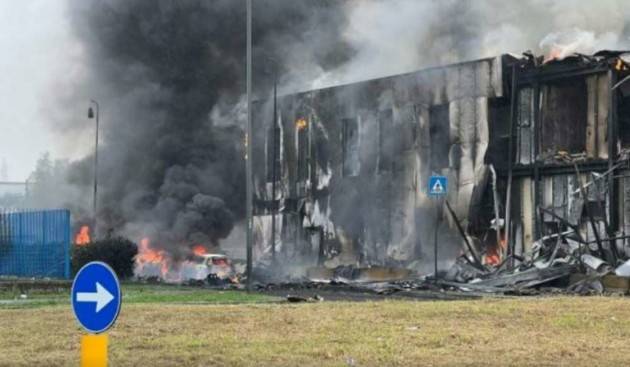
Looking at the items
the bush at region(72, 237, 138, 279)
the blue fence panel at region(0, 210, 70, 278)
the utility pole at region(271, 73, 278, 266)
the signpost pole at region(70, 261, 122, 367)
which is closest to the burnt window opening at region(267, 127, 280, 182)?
the utility pole at region(271, 73, 278, 266)

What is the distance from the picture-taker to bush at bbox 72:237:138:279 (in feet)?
105

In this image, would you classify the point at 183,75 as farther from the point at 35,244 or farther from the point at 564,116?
the point at 564,116

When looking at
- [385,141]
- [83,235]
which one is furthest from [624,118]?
[83,235]

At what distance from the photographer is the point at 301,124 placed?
41.8 meters

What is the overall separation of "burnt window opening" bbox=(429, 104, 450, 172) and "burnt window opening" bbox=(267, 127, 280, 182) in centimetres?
954

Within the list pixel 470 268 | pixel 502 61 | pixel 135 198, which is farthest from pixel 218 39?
pixel 470 268

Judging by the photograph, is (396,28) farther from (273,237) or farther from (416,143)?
(273,237)

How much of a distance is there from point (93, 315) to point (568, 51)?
27347 millimetres

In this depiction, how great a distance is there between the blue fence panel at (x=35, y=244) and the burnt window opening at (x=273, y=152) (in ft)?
46.1

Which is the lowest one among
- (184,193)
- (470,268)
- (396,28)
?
(470,268)

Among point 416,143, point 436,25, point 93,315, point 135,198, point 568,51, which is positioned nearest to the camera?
point 93,315

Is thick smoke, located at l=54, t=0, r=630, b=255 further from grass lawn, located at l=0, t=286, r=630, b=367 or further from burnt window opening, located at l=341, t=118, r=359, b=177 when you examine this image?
grass lawn, located at l=0, t=286, r=630, b=367

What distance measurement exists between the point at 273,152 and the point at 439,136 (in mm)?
10329

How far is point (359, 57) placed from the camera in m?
42.6
